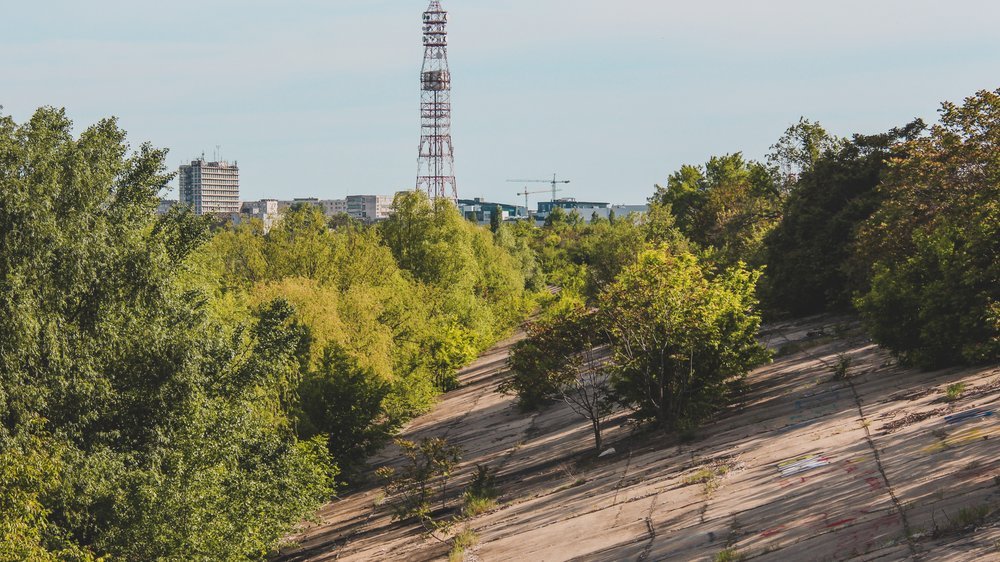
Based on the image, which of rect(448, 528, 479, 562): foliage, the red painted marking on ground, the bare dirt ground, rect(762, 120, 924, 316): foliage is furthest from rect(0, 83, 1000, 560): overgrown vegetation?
the red painted marking on ground

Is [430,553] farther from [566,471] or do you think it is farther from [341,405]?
[341,405]

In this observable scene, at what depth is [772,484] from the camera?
19.5 metres

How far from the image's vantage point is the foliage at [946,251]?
2450 cm

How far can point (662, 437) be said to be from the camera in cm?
2783

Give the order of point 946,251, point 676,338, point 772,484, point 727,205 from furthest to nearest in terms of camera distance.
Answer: point 727,205 → point 676,338 → point 946,251 → point 772,484

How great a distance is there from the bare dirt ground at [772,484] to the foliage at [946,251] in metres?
0.88

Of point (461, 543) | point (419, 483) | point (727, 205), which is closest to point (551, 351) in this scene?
point (419, 483)

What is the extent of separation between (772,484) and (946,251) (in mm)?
8762

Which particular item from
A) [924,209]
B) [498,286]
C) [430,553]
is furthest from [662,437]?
[498,286]

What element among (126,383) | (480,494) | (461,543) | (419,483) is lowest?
(461,543)

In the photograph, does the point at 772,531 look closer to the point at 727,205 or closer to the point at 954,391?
the point at 954,391

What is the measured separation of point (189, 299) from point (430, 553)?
9.69 metres

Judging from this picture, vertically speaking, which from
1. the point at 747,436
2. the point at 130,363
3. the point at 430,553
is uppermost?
the point at 130,363

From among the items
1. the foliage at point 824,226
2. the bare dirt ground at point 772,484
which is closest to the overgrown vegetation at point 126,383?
the bare dirt ground at point 772,484
